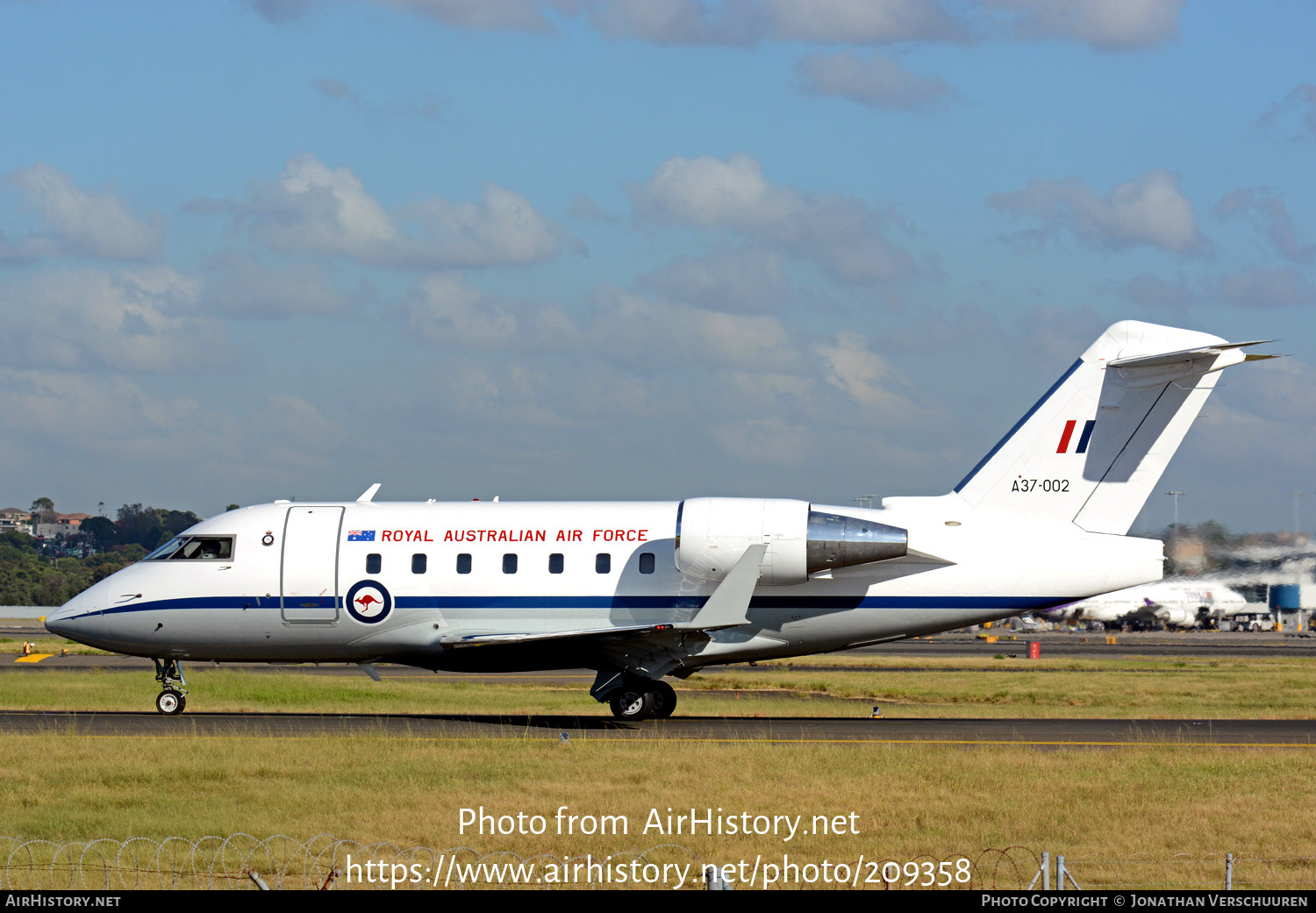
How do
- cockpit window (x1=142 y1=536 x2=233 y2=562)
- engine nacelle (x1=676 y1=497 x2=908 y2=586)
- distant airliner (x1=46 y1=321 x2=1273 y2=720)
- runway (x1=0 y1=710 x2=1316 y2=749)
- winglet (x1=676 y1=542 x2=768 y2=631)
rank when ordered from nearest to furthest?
runway (x1=0 y1=710 x2=1316 y2=749)
winglet (x1=676 y1=542 x2=768 y2=631)
engine nacelle (x1=676 y1=497 x2=908 y2=586)
distant airliner (x1=46 y1=321 x2=1273 y2=720)
cockpit window (x1=142 y1=536 x2=233 y2=562)

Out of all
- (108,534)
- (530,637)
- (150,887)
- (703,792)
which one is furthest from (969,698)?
(108,534)

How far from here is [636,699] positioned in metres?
25.5

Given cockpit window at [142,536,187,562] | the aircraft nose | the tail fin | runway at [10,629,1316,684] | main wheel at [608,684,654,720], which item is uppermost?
the tail fin

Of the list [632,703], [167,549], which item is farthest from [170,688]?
[632,703]

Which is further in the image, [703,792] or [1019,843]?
[703,792]

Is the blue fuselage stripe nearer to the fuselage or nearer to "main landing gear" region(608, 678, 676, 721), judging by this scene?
the fuselage

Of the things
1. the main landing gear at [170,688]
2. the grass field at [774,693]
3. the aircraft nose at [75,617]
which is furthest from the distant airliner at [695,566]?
the grass field at [774,693]

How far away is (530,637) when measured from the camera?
24609mm

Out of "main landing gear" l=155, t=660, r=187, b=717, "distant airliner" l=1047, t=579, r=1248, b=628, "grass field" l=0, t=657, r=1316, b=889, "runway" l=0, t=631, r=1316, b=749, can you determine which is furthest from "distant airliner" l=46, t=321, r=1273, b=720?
"distant airliner" l=1047, t=579, r=1248, b=628

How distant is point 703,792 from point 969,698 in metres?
21.7

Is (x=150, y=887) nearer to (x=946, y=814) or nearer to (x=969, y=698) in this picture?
(x=946, y=814)

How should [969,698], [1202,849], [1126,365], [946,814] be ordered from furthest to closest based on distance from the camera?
1. [969,698]
2. [1126,365]
3. [946,814]
4. [1202,849]

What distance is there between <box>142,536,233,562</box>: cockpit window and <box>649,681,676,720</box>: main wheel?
8753 mm

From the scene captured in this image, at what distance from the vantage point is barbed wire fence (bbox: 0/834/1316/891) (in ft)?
40.7
